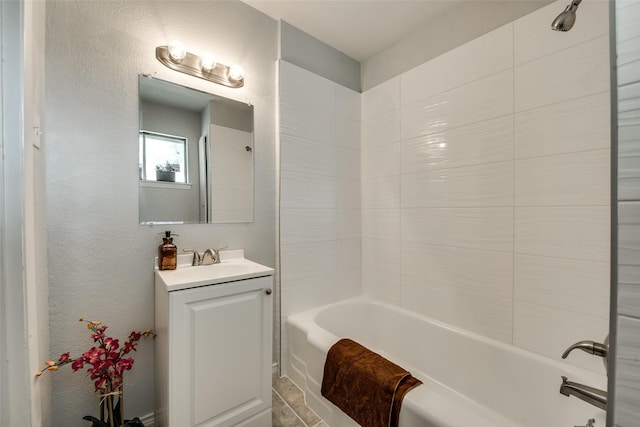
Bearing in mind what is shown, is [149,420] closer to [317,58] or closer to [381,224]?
[381,224]

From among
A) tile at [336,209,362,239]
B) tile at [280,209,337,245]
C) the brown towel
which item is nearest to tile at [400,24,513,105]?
tile at [336,209,362,239]

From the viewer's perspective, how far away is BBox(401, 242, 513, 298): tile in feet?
4.91

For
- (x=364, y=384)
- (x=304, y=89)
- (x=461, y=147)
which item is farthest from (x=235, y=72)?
(x=364, y=384)

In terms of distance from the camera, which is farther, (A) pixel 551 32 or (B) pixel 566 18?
(A) pixel 551 32

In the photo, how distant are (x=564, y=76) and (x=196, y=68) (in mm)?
1951

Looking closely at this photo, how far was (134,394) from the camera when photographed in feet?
4.37

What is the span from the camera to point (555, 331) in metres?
1.32

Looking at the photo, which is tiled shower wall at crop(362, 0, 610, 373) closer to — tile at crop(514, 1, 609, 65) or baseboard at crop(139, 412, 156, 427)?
tile at crop(514, 1, 609, 65)

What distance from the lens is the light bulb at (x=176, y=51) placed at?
1.39m

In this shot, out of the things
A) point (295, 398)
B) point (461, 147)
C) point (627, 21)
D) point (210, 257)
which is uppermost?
point (461, 147)

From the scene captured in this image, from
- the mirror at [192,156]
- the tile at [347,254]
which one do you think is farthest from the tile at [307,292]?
the mirror at [192,156]

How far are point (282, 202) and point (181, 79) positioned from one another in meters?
0.94

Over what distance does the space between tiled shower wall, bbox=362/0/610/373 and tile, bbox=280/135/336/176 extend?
0.48 m

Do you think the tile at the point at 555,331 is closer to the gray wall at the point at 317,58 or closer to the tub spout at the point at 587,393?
the tub spout at the point at 587,393
